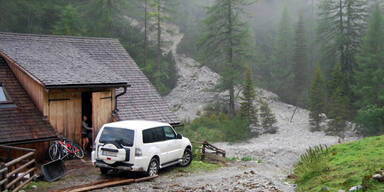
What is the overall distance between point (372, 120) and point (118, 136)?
29.5 metres

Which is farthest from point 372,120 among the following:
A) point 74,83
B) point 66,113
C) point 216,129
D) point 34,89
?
point 34,89

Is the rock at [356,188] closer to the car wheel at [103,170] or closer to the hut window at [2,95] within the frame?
the car wheel at [103,170]

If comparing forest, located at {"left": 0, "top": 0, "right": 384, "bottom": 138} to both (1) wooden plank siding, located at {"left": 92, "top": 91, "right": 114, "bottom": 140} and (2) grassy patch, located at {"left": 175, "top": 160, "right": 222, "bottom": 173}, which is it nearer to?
(2) grassy patch, located at {"left": 175, "top": 160, "right": 222, "bottom": 173}

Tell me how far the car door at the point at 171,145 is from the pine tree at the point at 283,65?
39.5 meters

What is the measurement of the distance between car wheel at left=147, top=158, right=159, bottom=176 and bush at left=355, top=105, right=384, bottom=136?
27.4 m

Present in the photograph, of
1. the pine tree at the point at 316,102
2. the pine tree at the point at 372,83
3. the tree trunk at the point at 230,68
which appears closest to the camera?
the pine tree at the point at 372,83

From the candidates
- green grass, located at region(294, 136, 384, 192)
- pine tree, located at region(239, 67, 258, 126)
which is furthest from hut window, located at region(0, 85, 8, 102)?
pine tree, located at region(239, 67, 258, 126)

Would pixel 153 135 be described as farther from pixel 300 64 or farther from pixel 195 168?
pixel 300 64

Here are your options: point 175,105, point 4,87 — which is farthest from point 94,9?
point 4,87

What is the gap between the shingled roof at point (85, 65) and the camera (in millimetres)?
13750

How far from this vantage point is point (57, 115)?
13.8 m

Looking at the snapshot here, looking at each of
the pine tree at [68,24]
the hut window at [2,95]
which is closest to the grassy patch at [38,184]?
the hut window at [2,95]

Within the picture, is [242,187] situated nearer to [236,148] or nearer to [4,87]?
[4,87]

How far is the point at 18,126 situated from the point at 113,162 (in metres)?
4.02
